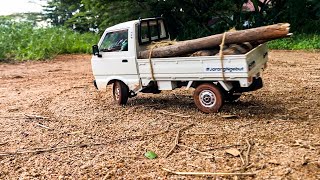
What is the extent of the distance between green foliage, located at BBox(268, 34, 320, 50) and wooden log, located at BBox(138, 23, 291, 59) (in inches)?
423

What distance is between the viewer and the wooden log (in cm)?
615

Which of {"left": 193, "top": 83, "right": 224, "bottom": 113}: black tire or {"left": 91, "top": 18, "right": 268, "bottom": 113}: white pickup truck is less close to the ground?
{"left": 91, "top": 18, "right": 268, "bottom": 113}: white pickup truck

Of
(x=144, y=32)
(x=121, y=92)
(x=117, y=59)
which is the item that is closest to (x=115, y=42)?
(x=117, y=59)

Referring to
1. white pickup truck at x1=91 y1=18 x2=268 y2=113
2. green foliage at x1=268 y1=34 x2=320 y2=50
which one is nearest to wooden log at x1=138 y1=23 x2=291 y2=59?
white pickup truck at x1=91 y1=18 x2=268 y2=113

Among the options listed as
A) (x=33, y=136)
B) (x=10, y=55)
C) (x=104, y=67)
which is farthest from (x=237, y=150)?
(x=10, y=55)

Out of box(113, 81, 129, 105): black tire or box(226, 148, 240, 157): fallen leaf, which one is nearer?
box(226, 148, 240, 157): fallen leaf

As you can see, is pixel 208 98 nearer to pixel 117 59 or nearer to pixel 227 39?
pixel 227 39

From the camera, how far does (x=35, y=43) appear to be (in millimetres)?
18562

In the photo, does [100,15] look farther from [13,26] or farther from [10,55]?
[10,55]

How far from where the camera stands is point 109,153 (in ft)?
17.2

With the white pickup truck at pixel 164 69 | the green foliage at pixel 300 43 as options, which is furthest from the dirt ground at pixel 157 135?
the green foliage at pixel 300 43

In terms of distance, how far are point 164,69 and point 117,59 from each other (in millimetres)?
1066

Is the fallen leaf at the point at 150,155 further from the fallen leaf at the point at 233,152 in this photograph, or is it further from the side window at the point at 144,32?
the side window at the point at 144,32

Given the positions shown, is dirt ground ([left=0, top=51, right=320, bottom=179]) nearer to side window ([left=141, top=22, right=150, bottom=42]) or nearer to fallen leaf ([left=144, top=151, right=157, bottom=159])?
fallen leaf ([left=144, top=151, right=157, bottom=159])
